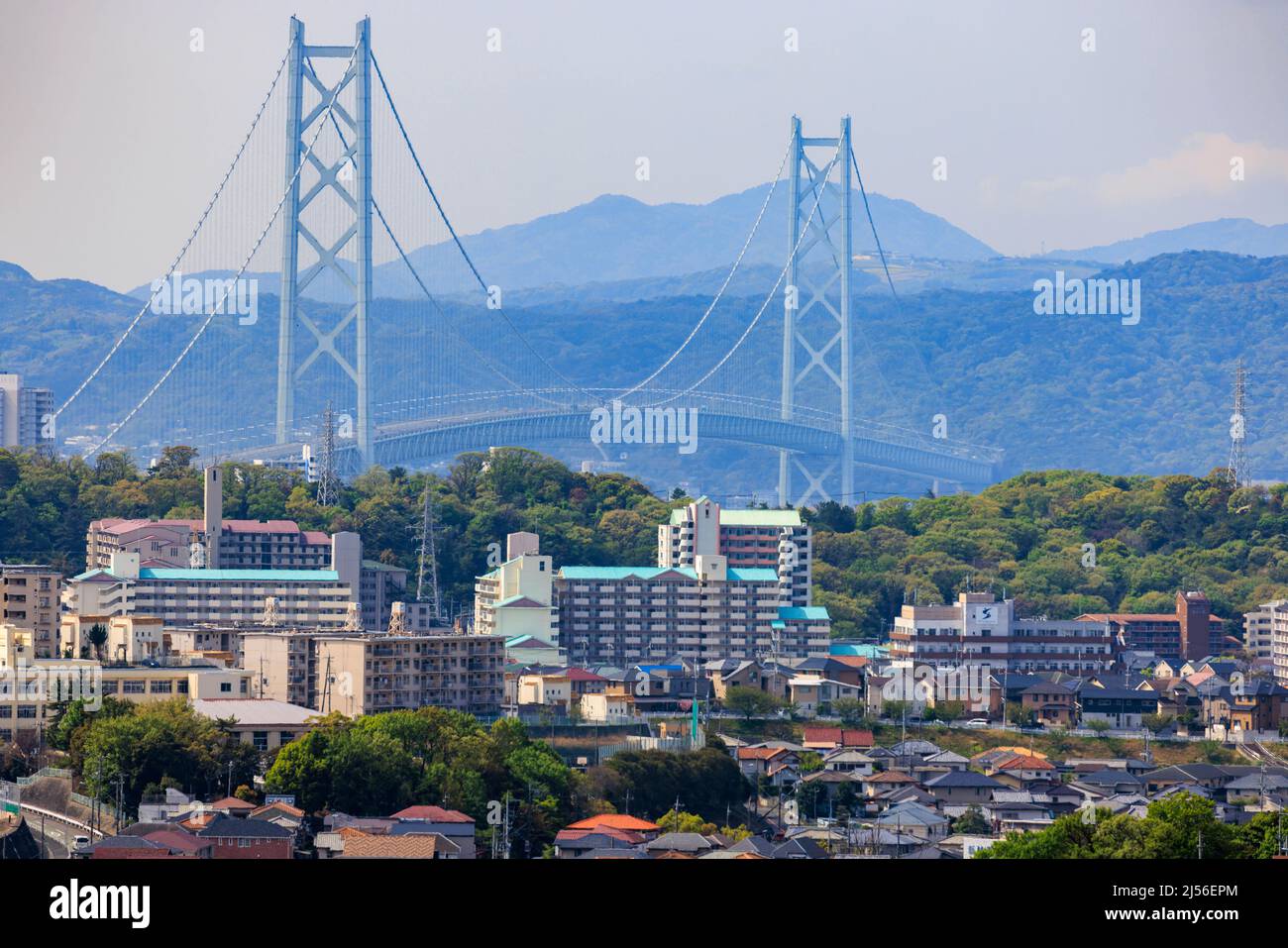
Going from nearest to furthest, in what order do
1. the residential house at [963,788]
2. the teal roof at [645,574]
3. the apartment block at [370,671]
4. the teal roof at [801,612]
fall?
the residential house at [963,788] < the apartment block at [370,671] < the teal roof at [645,574] < the teal roof at [801,612]

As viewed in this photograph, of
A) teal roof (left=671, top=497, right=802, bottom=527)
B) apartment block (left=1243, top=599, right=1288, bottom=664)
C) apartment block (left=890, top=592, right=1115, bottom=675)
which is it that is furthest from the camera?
teal roof (left=671, top=497, right=802, bottom=527)

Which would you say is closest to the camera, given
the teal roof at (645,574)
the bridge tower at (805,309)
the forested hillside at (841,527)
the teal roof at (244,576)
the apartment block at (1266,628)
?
the teal roof at (244,576)

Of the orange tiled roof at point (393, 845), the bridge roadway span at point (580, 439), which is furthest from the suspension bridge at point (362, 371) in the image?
the orange tiled roof at point (393, 845)

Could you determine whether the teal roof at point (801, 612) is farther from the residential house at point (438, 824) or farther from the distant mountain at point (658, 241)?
the distant mountain at point (658, 241)

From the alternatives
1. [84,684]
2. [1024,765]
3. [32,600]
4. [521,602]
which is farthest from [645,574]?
[84,684]

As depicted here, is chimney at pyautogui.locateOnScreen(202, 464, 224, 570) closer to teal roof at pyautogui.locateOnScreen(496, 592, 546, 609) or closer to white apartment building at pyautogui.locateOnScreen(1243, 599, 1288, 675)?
teal roof at pyautogui.locateOnScreen(496, 592, 546, 609)

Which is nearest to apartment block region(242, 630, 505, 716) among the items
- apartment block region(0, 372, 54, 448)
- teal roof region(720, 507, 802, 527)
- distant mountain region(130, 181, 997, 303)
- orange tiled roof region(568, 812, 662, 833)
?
orange tiled roof region(568, 812, 662, 833)
